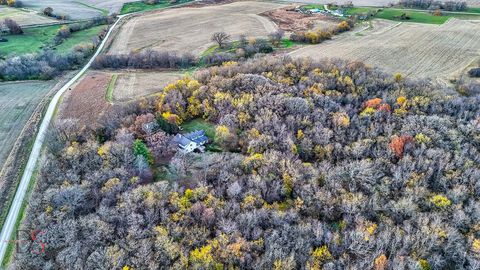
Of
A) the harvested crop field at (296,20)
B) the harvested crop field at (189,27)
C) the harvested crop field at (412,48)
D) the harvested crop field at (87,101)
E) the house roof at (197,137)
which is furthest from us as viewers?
the harvested crop field at (296,20)

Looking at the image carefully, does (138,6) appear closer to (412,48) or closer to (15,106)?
(15,106)

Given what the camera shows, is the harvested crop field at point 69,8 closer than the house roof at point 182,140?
No

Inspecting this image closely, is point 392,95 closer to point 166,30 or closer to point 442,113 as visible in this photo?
point 442,113

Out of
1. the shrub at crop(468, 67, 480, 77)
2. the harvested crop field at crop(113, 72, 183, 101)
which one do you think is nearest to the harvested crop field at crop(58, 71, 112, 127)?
the harvested crop field at crop(113, 72, 183, 101)

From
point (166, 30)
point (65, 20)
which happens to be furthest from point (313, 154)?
point (65, 20)

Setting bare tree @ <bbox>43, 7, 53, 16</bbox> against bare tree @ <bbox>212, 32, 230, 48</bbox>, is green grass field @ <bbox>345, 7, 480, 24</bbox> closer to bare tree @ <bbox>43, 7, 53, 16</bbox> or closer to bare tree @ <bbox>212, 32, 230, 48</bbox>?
bare tree @ <bbox>212, 32, 230, 48</bbox>

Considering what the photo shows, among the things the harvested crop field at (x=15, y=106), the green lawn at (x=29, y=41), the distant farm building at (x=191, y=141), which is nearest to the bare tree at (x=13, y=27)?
the green lawn at (x=29, y=41)

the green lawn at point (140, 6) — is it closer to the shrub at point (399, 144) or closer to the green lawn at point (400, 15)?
the green lawn at point (400, 15)

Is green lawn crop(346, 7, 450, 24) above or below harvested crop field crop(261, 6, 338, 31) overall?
above
